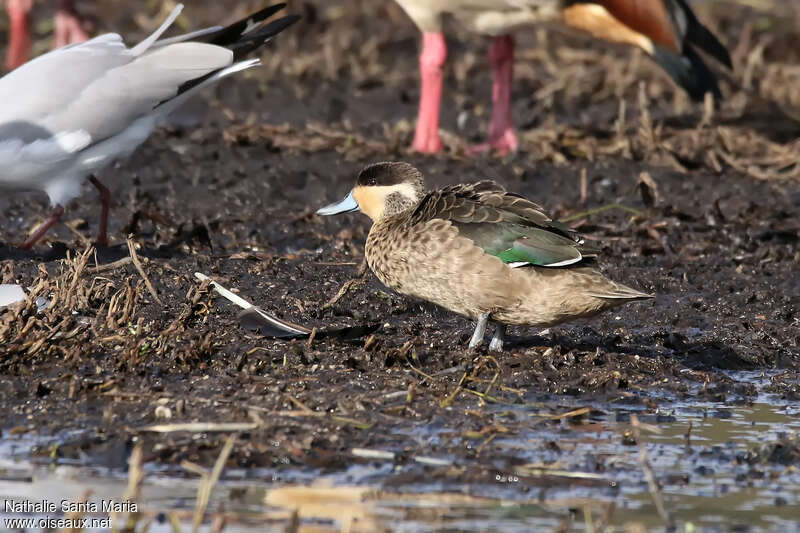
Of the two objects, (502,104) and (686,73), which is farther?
(502,104)

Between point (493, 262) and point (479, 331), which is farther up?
point (493, 262)

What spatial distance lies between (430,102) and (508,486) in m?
5.29

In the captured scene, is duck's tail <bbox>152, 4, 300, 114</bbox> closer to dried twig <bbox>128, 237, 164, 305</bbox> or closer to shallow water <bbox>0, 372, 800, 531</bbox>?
dried twig <bbox>128, 237, 164, 305</bbox>

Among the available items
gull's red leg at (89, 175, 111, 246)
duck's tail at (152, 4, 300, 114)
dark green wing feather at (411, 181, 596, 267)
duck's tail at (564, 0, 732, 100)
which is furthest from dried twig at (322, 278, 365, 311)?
duck's tail at (564, 0, 732, 100)

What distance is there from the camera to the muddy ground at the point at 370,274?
477cm

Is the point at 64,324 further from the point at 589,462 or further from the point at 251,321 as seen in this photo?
the point at 589,462

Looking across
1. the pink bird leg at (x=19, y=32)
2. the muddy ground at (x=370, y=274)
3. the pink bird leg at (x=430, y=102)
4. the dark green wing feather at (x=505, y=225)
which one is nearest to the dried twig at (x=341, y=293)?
the muddy ground at (x=370, y=274)

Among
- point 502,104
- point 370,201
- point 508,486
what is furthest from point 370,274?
point 502,104

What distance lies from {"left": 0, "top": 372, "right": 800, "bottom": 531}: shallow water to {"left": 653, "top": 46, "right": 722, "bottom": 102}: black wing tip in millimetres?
4695

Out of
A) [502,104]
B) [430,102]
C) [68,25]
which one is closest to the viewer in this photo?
[430,102]

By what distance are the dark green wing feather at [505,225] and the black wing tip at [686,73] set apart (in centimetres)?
395

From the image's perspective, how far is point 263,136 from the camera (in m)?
9.38

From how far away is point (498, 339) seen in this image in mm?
5477

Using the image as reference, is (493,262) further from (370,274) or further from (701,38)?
(701,38)
